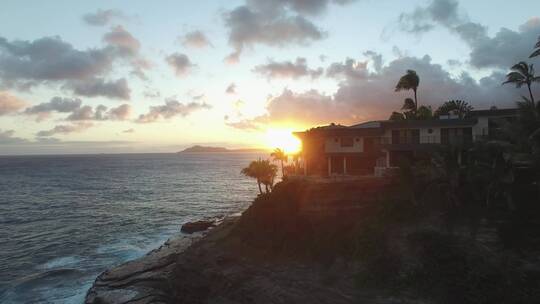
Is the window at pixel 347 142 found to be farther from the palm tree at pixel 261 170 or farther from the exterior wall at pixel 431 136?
the palm tree at pixel 261 170

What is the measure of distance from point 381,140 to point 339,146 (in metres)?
4.99

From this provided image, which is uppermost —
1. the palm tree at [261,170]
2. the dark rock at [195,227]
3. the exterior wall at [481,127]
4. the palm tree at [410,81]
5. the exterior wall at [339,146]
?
the palm tree at [410,81]

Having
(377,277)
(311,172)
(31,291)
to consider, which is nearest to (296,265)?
(377,277)

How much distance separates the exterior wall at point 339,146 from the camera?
Result: 1768 inches

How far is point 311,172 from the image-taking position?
46.8 metres

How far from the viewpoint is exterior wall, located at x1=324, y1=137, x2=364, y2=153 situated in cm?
4491

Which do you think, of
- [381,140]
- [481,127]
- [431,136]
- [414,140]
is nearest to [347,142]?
[381,140]

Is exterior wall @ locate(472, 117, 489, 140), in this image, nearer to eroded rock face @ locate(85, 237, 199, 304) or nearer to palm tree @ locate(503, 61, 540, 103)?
palm tree @ locate(503, 61, 540, 103)

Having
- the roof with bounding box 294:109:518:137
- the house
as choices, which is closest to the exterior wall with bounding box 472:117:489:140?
the house

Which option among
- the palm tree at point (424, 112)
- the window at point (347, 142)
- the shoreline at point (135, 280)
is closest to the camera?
the shoreline at point (135, 280)

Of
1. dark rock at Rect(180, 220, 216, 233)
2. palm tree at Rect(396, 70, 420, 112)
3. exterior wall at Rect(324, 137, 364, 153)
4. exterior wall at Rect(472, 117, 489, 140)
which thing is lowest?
dark rock at Rect(180, 220, 216, 233)

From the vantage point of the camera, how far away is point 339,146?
45.4 meters

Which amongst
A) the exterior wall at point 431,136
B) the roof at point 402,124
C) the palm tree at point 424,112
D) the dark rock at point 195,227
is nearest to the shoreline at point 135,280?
the dark rock at point 195,227

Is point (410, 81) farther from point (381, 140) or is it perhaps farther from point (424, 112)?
point (381, 140)
